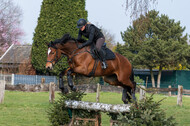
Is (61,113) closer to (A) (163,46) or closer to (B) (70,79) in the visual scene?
(B) (70,79)

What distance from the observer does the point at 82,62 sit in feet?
21.2

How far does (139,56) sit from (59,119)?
25807 mm

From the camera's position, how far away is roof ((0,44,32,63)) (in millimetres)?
25688

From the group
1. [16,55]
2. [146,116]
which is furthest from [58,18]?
[146,116]

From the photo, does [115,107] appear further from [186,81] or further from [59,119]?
[186,81]

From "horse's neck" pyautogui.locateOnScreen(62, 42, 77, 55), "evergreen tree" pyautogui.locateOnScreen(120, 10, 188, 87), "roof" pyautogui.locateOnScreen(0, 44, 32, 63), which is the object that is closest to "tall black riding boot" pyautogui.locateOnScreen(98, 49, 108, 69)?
"horse's neck" pyautogui.locateOnScreen(62, 42, 77, 55)

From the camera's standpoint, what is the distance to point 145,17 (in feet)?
24.2

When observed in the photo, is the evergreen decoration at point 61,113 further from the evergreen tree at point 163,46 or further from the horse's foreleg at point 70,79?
the evergreen tree at point 163,46

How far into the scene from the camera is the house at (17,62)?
23.0 m

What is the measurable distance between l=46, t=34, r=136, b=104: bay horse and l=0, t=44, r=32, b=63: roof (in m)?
19.5

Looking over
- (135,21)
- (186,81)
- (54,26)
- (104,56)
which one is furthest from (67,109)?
(186,81)

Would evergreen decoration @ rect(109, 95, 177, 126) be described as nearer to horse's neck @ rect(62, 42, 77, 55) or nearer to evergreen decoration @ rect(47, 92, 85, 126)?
evergreen decoration @ rect(47, 92, 85, 126)

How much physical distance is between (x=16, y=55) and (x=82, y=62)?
70.7 feet

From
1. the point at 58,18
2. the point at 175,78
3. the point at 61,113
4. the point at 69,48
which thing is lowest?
the point at 61,113
